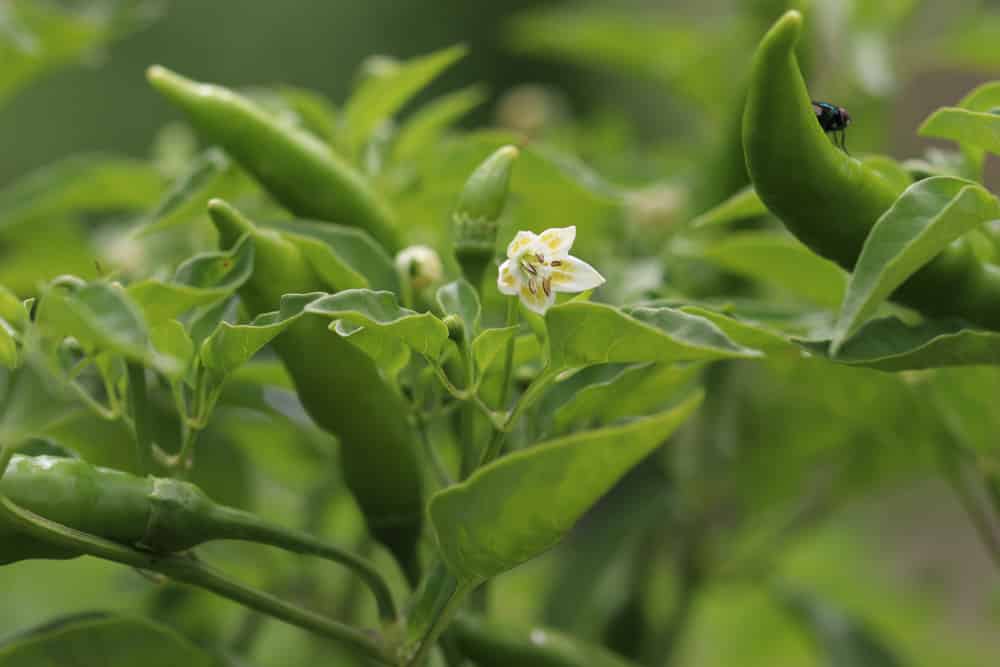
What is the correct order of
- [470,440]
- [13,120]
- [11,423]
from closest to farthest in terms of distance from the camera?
[11,423] → [470,440] → [13,120]

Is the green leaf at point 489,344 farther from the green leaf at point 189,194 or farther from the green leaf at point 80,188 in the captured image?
the green leaf at point 80,188

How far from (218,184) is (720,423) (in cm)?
42

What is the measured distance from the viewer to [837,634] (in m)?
0.91

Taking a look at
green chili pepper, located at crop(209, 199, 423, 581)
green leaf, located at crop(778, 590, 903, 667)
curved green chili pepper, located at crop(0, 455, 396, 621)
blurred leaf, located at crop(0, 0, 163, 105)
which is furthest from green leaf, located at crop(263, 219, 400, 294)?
green leaf, located at crop(778, 590, 903, 667)

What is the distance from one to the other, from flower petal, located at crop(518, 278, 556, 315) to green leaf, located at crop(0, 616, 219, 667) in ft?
0.77

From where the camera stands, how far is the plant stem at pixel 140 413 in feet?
1.57

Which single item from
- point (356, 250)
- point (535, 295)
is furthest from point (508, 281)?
point (356, 250)

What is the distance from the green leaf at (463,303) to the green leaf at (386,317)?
0.08ft

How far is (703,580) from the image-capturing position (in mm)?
949

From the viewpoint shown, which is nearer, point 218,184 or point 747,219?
point 218,184

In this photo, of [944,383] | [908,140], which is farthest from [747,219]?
[908,140]

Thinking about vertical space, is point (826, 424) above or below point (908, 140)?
above

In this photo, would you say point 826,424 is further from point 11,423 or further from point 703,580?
point 11,423

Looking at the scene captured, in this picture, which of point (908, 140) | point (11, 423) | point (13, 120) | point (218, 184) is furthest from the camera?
point (13, 120)
